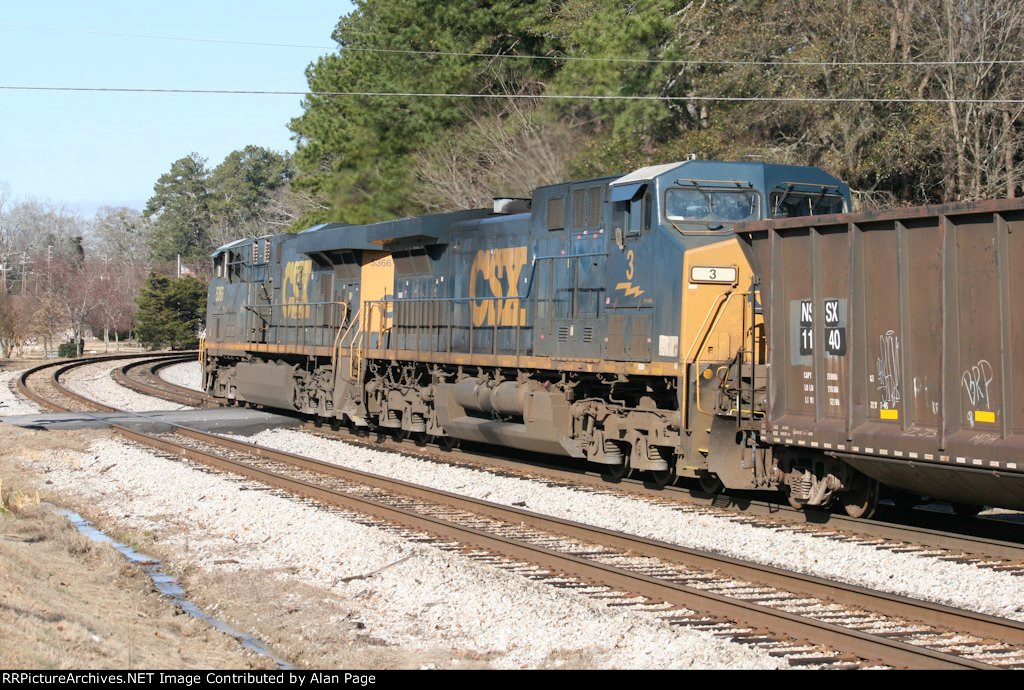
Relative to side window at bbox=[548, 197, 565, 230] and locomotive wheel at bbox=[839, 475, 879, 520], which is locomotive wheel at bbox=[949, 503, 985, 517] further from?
side window at bbox=[548, 197, 565, 230]

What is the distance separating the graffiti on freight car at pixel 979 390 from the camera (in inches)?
351

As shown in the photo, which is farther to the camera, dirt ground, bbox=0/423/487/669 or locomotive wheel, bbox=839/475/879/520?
locomotive wheel, bbox=839/475/879/520

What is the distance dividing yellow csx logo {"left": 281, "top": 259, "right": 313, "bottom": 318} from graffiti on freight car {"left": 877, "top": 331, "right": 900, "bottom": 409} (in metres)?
15.8

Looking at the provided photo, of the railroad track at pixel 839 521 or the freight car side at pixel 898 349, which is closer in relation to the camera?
the freight car side at pixel 898 349

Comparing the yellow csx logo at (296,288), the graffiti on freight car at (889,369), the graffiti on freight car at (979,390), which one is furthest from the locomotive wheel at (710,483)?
the yellow csx logo at (296,288)

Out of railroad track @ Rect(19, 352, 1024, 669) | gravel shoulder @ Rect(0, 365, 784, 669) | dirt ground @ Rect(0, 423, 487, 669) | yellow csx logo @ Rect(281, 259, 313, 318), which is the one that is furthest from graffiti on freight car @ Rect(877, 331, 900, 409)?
yellow csx logo @ Rect(281, 259, 313, 318)

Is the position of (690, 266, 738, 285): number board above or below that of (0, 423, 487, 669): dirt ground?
above

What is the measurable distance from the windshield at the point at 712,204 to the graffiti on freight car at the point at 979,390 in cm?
450

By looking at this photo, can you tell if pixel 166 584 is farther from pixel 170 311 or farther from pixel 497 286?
pixel 170 311

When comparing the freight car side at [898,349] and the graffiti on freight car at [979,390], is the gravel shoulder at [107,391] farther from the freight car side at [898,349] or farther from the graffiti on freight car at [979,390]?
the graffiti on freight car at [979,390]

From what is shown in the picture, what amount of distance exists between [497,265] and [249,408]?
12702 mm

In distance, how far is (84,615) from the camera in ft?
26.2

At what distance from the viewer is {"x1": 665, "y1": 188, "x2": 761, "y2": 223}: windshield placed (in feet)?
42.9

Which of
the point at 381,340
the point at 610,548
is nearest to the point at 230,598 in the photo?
the point at 610,548
